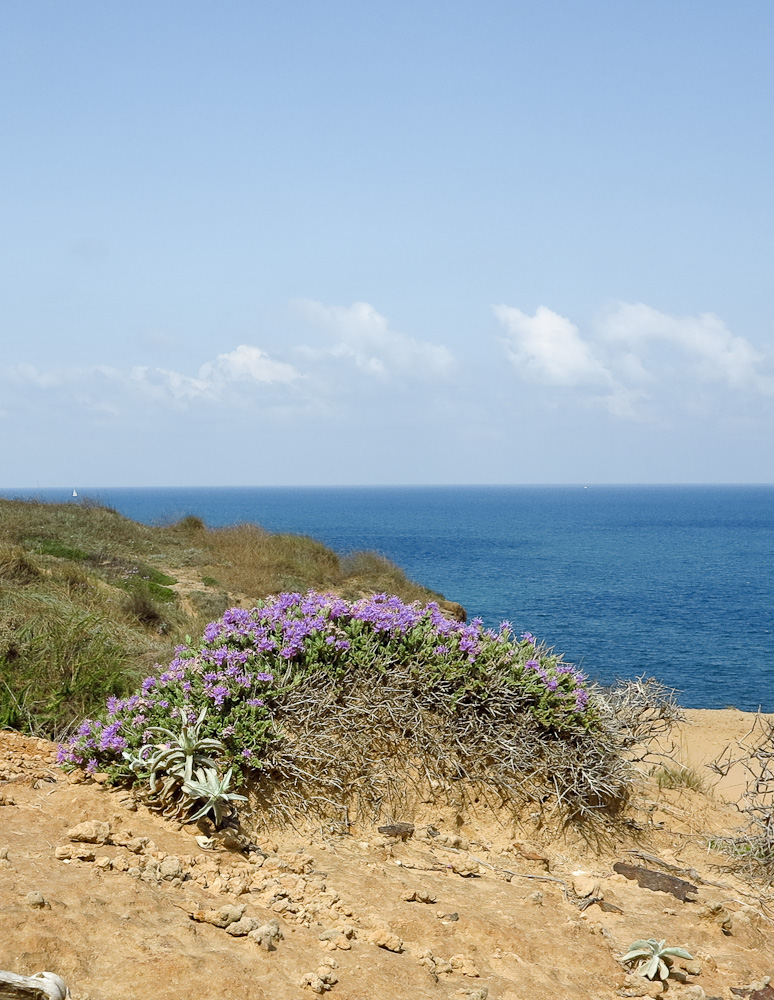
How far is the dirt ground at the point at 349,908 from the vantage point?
10.0ft

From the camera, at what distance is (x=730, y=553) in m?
71.9

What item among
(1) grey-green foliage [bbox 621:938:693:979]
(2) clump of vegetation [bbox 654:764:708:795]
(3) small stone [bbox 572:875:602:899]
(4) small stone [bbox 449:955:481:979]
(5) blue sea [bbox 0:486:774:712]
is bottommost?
(5) blue sea [bbox 0:486:774:712]

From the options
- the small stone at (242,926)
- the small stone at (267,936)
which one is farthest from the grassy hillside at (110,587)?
the small stone at (267,936)

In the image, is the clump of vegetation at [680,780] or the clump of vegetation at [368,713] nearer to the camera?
the clump of vegetation at [368,713]

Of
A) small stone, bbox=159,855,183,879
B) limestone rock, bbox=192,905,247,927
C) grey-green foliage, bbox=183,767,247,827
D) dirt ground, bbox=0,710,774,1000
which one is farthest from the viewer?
grey-green foliage, bbox=183,767,247,827

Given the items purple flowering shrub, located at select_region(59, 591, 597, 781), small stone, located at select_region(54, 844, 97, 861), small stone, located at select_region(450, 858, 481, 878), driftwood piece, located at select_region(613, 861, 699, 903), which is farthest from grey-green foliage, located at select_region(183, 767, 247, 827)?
driftwood piece, located at select_region(613, 861, 699, 903)

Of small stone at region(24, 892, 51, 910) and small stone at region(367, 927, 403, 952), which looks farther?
small stone at region(367, 927, 403, 952)

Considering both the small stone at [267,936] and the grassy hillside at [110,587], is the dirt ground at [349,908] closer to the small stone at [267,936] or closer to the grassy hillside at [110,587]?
the small stone at [267,936]

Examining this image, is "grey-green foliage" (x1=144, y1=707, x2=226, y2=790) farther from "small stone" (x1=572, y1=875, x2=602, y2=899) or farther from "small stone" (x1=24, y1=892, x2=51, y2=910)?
"small stone" (x1=572, y1=875, x2=602, y2=899)

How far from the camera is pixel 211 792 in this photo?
4.56 meters

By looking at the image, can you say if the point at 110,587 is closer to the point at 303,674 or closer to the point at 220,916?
the point at 303,674

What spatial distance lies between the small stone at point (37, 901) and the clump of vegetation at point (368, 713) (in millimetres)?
1682

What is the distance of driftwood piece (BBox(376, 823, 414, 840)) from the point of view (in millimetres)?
5113

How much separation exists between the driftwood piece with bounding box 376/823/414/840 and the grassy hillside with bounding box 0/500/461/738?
2508 millimetres
